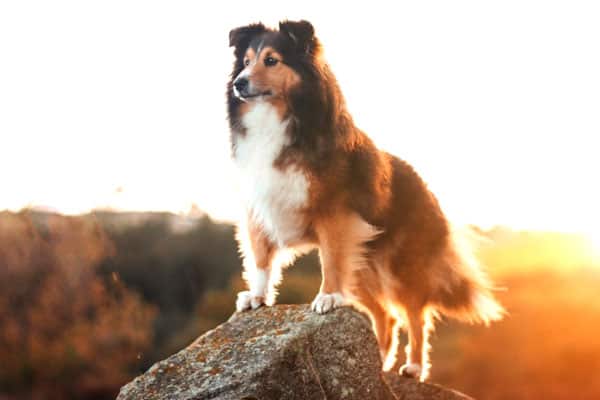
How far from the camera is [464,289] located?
21.8 ft

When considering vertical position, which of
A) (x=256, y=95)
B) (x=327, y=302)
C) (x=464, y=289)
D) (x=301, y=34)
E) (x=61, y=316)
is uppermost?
(x=301, y=34)

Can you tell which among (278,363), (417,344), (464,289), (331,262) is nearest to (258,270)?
(331,262)

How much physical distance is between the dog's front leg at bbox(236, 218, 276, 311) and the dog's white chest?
0.23 m

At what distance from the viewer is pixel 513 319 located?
19.4m

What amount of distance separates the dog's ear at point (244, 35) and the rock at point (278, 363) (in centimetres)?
203

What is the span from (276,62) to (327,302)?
5.74 feet

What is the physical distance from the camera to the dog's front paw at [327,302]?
207 inches

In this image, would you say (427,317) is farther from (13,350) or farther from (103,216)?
(103,216)

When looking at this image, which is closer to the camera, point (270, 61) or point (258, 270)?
point (270, 61)

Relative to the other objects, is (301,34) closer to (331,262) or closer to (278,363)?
(331,262)

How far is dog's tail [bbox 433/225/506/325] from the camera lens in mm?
6520

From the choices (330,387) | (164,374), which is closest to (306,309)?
(330,387)

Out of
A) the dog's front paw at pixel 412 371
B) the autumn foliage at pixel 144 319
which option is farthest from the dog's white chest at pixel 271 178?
the autumn foliage at pixel 144 319

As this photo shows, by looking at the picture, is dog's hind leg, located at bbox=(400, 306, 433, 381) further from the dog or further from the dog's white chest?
the dog's white chest
